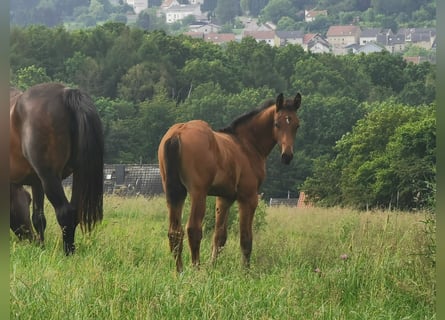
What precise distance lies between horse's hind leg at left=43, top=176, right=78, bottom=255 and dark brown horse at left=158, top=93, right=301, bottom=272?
873 mm

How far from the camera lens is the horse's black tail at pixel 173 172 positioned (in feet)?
21.9

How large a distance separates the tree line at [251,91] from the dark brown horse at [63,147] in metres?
27.1

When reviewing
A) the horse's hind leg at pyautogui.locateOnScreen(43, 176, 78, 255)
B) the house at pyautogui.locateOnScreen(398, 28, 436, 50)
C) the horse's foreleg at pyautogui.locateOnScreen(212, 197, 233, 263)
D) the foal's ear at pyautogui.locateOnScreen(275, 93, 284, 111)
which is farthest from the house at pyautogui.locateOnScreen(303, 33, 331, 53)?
the horse's hind leg at pyautogui.locateOnScreen(43, 176, 78, 255)

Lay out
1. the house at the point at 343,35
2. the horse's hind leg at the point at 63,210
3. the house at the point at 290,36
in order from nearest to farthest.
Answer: the horse's hind leg at the point at 63,210 → the house at the point at 290,36 → the house at the point at 343,35

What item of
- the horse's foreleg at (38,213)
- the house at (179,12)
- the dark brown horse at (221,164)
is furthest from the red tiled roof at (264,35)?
the horse's foreleg at (38,213)

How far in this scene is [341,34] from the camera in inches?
5226

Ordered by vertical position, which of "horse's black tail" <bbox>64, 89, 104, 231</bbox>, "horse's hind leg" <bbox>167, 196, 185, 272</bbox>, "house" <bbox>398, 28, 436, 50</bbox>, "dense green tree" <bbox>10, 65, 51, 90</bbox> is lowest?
"house" <bbox>398, 28, 436, 50</bbox>

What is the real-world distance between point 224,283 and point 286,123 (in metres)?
2.70

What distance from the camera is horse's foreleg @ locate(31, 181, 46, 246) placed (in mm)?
7633

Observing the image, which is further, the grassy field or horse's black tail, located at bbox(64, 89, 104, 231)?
horse's black tail, located at bbox(64, 89, 104, 231)

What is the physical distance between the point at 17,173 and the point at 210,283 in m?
2.87

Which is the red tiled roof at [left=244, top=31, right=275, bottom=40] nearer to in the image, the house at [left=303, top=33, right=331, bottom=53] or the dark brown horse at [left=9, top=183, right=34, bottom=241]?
the house at [left=303, top=33, right=331, bottom=53]

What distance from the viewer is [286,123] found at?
7676mm

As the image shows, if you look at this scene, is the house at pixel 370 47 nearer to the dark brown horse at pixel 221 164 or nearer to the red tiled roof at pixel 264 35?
the red tiled roof at pixel 264 35
